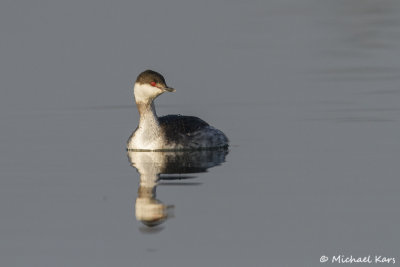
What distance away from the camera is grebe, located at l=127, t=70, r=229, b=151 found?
1870 centimetres

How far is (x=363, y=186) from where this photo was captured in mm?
14828

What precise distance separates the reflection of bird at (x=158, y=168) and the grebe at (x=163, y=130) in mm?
142

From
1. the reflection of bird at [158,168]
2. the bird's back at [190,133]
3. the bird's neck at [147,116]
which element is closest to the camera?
the reflection of bird at [158,168]

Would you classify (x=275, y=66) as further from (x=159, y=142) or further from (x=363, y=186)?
(x=363, y=186)

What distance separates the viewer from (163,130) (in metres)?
18.8

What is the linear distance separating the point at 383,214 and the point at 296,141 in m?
5.39

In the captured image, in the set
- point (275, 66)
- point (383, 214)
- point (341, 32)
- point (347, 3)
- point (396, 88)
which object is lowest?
point (383, 214)

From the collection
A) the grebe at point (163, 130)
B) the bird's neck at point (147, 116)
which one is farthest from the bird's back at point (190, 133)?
the bird's neck at point (147, 116)

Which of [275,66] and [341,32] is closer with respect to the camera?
[275,66]

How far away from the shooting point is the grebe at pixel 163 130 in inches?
736

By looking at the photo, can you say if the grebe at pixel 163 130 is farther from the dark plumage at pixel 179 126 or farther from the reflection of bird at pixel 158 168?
the reflection of bird at pixel 158 168

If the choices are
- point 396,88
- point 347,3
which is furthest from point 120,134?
point 347,3

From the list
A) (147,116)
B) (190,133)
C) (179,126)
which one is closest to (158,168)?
(190,133)

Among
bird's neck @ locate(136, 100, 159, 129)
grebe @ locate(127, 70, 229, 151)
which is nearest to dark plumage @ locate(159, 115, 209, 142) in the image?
grebe @ locate(127, 70, 229, 151)
